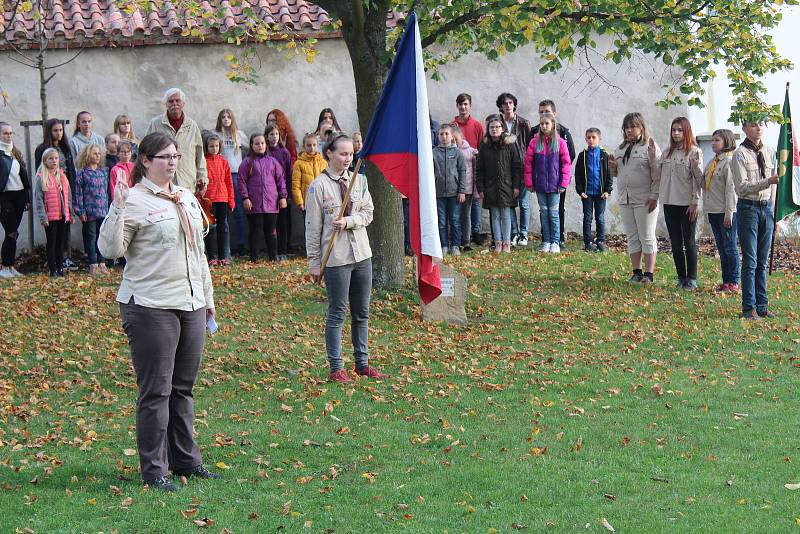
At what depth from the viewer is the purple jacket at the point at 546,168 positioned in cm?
1841

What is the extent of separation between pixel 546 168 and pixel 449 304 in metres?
5.74

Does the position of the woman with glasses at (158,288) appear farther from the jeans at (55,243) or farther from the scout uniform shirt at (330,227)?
the jeans at (55,243)

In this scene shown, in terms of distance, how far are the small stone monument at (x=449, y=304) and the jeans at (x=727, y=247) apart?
3.86 m

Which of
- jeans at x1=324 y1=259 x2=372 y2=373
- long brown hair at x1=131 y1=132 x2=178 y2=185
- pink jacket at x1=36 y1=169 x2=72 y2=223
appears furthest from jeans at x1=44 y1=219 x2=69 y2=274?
long brown hair at x1=131 y1=132 x2=178 y2=185

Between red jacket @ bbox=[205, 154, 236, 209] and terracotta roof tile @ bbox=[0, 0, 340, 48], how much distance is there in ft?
9.53

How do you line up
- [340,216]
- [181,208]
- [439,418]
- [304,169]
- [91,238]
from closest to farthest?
[181,208] < [439,418] < [340,216] < [91,238] < [304,169]

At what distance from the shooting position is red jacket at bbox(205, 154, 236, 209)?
1804 centimetres

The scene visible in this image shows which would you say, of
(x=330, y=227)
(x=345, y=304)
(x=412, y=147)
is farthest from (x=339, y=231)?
(x=412, y=147)

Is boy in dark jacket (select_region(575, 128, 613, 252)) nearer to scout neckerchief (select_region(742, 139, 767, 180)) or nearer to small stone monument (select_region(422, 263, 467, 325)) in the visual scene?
scout neckerchief (select_region(742, 139, 767, 180))

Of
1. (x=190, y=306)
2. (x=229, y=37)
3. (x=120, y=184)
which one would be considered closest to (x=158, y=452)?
(x=190, y=306)

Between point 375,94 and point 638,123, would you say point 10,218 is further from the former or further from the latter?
point 638,123

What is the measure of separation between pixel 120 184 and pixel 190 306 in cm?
87

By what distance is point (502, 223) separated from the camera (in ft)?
61.2

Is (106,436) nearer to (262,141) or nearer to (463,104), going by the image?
(262,141)
